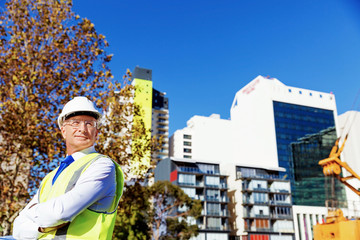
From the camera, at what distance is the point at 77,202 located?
170 centimetres

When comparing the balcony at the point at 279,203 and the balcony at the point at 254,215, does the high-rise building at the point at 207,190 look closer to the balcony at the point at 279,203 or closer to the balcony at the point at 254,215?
the balcony at the point at 254,215

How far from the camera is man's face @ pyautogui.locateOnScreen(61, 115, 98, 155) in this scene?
82.9 inches

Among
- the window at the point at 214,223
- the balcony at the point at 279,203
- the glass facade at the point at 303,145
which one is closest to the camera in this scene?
the window at the point at 214,223

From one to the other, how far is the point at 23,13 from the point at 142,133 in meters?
5.50

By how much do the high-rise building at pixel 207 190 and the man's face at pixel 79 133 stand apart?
5694cm

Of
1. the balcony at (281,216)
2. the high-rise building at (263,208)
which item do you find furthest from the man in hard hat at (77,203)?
the balcony at (281,216)

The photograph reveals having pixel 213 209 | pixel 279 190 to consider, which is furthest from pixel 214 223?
pixel 279 190

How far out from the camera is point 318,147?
9088 centimetres

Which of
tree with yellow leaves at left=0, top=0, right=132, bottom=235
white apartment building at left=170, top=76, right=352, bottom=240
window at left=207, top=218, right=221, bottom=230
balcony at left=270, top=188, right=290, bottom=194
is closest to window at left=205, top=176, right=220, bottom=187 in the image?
window at left=207, top=218, right=221, bottom=230

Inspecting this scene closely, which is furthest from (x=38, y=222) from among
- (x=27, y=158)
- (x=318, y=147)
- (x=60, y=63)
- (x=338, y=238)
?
(x=318, y=147)

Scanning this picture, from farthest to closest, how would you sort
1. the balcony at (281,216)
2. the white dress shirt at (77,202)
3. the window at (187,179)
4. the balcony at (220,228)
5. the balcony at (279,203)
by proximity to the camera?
the balcony at (279,203), the balcony at (281,216), the window at (187,179), the balcony at (220,228), the white dress shirt at (77,202)

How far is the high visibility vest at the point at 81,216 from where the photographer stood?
1726 mm

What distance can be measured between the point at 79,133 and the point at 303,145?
303 feet

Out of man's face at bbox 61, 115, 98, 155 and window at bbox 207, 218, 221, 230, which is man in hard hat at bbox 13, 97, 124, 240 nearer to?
man's face at bbox 61, 115, 98, 155
